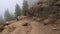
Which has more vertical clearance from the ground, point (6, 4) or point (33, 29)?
point (6, 4)

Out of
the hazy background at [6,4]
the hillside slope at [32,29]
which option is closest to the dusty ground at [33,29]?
the hillside slope at [32,29]

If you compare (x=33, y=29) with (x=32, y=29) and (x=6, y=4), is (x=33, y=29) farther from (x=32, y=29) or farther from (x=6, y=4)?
(x=6, y=4)

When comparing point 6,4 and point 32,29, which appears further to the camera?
point 6,4

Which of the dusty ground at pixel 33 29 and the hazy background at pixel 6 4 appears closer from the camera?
the dusty ground at pixel 33 29

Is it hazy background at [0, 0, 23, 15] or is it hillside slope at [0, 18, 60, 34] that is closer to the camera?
hillside slope at [0, 18, 60, 34]

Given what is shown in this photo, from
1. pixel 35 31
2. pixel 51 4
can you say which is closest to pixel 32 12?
pixel 51 4

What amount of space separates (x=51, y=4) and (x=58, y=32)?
371cm

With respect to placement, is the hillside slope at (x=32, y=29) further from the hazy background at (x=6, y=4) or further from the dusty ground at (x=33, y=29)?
the hazy background at (x=6, y=4)

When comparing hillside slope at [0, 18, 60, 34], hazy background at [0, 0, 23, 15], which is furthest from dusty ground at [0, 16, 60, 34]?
hazy background at [0, 0, 23, 15]

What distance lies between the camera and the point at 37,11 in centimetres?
1105

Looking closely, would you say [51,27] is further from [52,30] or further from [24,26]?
[24,26]

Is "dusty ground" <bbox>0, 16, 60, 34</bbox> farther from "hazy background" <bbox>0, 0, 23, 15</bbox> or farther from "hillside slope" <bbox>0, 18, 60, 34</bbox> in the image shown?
"hazy background" <bbox>0, 0, 23, 15</bbox>

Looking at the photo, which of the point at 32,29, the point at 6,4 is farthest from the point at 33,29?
the point at 6,4

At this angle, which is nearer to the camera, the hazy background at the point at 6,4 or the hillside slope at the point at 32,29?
the hillside slope at the point at 32,29
